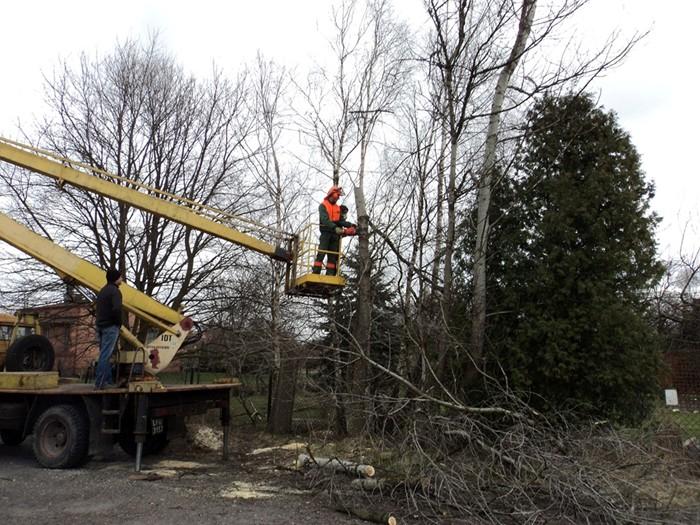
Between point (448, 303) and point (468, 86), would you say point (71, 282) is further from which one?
point (468, 86)

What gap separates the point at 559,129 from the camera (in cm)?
930

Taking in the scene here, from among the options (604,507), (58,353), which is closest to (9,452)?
(58,353)

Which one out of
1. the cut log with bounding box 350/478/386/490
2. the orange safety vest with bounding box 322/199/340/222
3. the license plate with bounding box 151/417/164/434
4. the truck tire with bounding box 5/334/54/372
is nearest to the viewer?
the cut log with bounding box 350/478/386/490

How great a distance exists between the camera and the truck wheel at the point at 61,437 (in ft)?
27.3

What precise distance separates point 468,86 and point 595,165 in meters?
2.37

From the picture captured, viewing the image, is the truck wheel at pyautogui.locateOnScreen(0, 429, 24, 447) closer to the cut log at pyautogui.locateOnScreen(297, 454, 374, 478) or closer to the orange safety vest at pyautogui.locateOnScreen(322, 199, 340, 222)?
the cut log at pyautogui.locateOnScreen(297, 454, 374, 478)

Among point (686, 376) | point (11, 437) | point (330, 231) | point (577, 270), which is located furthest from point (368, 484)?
point (686, 376)

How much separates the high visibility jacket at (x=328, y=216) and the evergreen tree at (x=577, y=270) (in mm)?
2639

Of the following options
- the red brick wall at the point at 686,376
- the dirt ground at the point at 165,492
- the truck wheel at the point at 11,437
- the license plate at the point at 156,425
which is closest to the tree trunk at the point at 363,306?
the dirt ground at the point at 165,492

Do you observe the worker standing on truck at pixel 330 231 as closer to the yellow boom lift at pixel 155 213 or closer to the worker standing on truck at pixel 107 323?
the yellow boom lift at pixel 155 213

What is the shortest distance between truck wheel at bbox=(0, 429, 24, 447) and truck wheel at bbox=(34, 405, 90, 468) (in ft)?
4.79

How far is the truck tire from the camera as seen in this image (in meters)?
9.49

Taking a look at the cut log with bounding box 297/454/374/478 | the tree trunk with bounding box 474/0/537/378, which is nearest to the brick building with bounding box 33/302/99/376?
the cut log with bounding box 297/454/374/478

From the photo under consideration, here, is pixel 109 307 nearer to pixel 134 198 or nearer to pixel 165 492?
pixel 134 198
